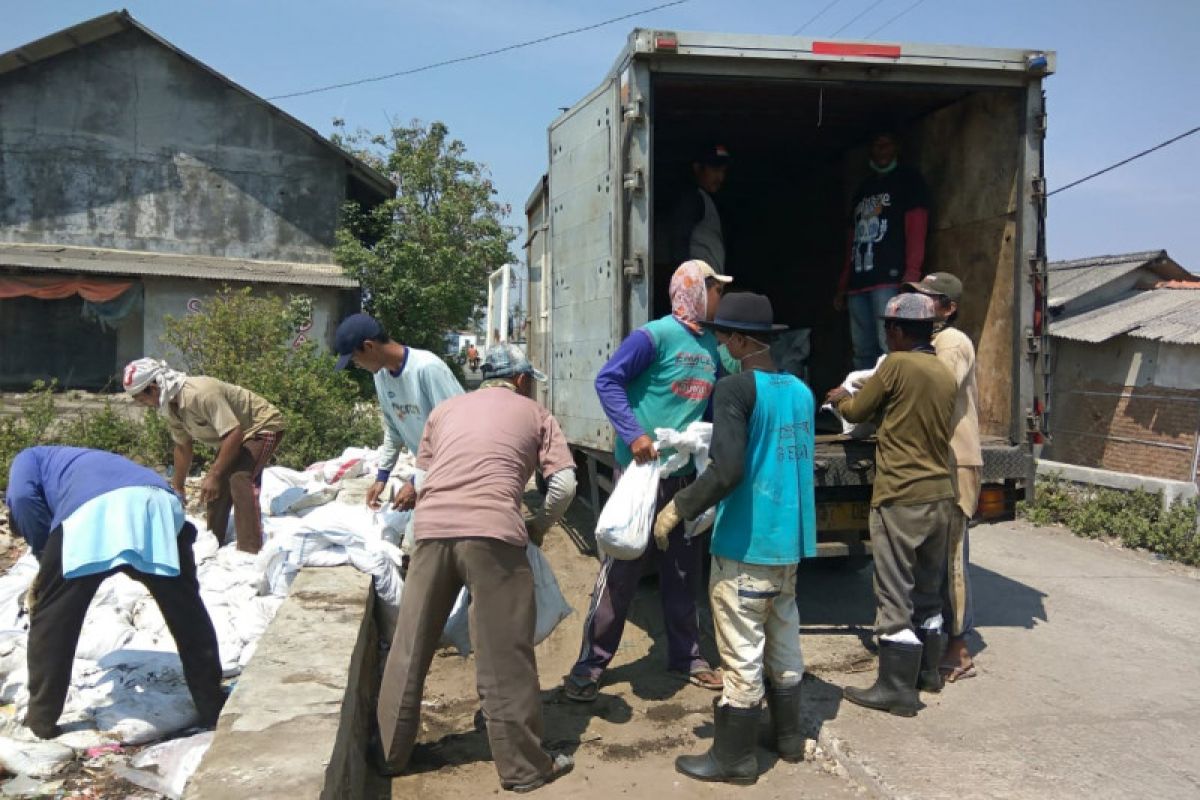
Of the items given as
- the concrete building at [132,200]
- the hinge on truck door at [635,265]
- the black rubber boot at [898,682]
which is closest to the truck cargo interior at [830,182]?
the hinge on truck door at [635,265]

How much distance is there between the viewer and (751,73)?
4.62 m

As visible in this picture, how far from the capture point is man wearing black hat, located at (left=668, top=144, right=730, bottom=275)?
5.76m

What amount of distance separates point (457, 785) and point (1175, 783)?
102 inches

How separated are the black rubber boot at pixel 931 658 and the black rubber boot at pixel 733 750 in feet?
3.95

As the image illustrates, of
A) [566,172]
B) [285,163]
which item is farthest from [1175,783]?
[285,163]

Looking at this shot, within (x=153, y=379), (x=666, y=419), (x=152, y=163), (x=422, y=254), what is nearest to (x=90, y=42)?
(x=152, y=163)

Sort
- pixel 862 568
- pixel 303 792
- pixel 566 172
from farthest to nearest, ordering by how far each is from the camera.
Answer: pixel 862 568 < pixel 566 172 < pixel 303 792

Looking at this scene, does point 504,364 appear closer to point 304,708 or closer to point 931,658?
point 304,708

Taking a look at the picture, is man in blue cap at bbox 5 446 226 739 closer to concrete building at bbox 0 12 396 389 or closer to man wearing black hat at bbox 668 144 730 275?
man wearing black hat at bbox 668 144 730 275

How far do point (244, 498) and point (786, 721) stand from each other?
11.8ft

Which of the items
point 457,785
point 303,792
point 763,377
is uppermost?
point 763,377

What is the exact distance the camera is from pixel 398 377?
4.41 m

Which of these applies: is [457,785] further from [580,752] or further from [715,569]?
[715,569]

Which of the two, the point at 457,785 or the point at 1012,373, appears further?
the point at 1012,373
